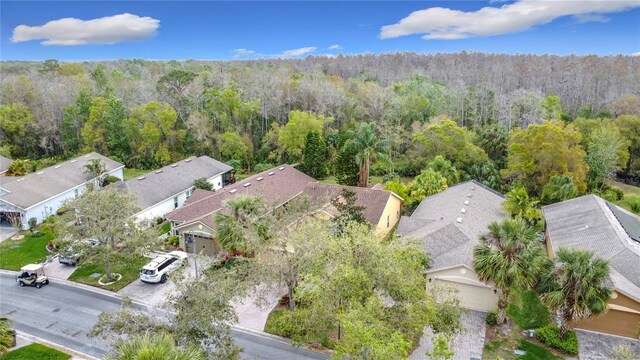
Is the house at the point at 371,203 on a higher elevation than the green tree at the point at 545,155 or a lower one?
lower

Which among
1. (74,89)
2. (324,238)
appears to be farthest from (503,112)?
(74,89)

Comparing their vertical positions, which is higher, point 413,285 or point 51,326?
point 413,285

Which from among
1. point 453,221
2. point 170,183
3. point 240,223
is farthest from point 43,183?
point 453,221

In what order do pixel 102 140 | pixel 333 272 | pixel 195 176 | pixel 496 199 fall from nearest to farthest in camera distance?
pixel 333 272
pixel 496 199
pixel 195 176
pixel 102 140

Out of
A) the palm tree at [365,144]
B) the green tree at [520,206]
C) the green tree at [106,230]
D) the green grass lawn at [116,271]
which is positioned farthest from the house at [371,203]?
the green grass lawn at [116,271]

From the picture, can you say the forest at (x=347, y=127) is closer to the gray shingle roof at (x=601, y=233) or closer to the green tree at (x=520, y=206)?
the gray shingle roof at (x=601, y=233)

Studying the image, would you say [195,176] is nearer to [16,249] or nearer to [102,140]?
[16,249]

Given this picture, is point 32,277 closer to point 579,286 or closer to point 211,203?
point 211,203
